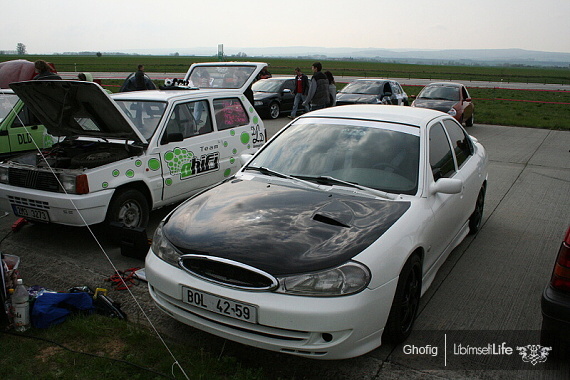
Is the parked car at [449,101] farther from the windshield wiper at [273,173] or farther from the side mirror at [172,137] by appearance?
the windshield wiper at [273,173]

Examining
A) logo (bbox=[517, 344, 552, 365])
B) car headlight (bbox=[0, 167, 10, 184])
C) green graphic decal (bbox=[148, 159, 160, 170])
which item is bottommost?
logo (bbox=[517, 344, 552, 365])

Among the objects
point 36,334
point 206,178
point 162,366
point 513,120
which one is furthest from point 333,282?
point 513,120

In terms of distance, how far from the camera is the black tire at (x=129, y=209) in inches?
202

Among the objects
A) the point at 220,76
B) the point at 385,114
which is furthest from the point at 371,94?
the point at 385,114

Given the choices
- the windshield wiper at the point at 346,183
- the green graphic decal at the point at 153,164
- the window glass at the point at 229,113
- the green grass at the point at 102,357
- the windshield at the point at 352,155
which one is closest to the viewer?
the green grass at the point at 102,357

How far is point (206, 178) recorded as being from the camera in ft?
20.6

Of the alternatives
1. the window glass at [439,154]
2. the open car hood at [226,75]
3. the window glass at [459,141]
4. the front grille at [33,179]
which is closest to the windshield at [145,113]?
the front grille at [33,179]

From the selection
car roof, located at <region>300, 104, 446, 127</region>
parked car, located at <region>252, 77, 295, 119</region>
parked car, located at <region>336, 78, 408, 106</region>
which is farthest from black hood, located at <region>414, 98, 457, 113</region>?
car roof, located at <region>300, 104, 446, 127</region>

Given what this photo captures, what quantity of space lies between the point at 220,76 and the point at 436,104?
28.3 ft

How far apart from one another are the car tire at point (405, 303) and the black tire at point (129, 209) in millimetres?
2951

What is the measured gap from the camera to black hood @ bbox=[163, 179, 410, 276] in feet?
9.84

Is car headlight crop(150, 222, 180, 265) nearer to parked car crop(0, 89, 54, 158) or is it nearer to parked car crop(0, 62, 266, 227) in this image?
parked car crop(0, 62, 266, 227)

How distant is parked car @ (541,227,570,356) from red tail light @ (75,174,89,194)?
4.09 meters

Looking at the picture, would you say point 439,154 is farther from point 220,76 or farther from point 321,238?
point 220,76
